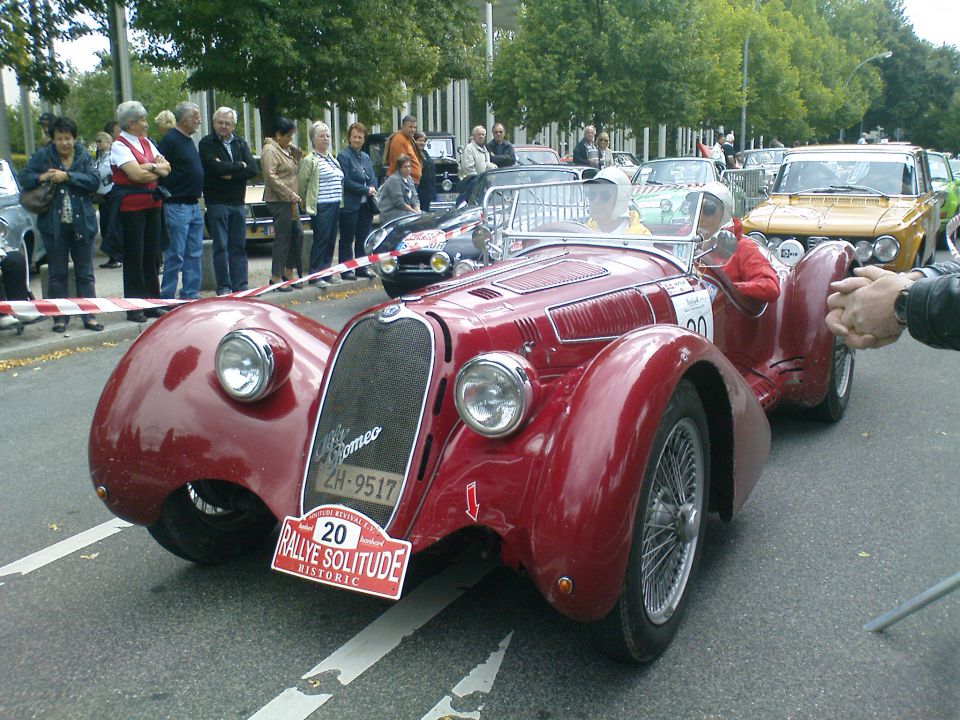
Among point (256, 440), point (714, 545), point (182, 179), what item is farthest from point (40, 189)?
point (714, 545)

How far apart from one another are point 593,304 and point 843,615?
5.00ft

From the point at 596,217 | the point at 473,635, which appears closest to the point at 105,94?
the point at 596,217

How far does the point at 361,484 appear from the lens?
10.9 feet

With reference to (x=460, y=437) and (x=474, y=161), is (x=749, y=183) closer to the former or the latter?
(x=474, y=161)

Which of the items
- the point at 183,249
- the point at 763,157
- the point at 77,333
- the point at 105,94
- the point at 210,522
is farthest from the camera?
the point at 105,94

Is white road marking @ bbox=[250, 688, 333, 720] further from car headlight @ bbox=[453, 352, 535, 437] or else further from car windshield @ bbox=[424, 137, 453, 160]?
car windshield @ bbox=[424, 137, 453, 160]

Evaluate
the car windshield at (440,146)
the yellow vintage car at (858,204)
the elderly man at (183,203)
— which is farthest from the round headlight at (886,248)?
the car windshield at (440,146)

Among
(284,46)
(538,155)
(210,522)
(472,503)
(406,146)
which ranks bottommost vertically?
(210,522)

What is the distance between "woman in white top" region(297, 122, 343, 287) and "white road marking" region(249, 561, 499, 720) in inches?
344

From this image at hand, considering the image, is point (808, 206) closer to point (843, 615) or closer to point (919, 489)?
point (919, 489)

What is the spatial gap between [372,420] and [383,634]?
0.75 metres

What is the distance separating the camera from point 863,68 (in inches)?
2854

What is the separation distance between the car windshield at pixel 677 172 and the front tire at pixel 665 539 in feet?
52.2

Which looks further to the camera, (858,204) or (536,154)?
(536,154)
